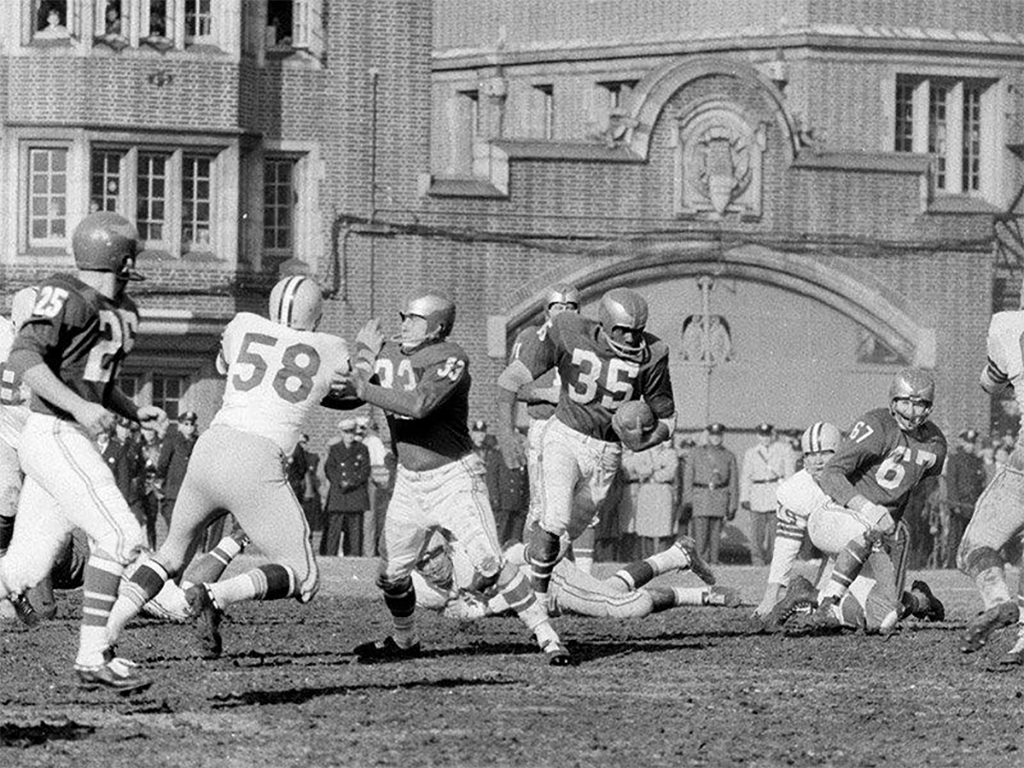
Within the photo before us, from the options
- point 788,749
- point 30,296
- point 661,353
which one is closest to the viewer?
point 788,749

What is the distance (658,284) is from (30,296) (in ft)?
83.5

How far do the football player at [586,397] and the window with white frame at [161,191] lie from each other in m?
21.9

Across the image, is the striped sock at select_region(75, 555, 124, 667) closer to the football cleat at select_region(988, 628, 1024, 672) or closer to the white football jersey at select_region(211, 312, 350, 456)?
the white football jersey at select_region(211, 312, 350, 456)

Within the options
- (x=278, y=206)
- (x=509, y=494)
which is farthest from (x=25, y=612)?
(x=278, y=206)

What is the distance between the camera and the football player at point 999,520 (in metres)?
16.4

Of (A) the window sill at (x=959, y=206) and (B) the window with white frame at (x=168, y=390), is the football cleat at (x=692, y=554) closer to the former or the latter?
(B) the window with white frame at (x=168, y=390)

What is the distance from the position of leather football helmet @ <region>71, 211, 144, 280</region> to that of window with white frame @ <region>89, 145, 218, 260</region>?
25.6 m

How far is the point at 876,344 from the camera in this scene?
4231cm

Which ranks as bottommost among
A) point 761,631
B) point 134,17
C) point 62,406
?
point 761,631

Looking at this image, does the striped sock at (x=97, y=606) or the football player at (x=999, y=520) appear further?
the football player at (x=999, y=520)

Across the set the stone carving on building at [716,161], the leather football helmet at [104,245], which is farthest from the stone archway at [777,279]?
the leather football helmet at [104,245]

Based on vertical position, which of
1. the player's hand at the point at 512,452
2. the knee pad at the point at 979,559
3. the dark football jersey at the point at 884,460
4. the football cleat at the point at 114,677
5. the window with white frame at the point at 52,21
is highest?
the window with white frame at the point at 52,21

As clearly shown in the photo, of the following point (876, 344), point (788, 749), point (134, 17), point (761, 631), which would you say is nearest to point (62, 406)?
point (788, 749)

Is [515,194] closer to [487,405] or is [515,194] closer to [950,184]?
[487,405]
